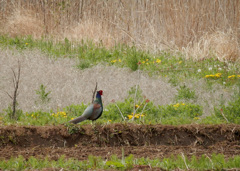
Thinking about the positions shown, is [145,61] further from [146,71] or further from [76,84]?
[76,84]

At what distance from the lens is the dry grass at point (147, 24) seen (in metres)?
9.39

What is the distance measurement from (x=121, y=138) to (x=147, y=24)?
6128mm

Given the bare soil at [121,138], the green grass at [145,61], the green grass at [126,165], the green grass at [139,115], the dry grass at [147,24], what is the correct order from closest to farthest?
the green grass at [126,165] < the bare soil at [121,138] < the green grass at [139,115] < the green grass at [145,61] < the dry grass at [147,24]

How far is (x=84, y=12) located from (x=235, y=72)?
542cm

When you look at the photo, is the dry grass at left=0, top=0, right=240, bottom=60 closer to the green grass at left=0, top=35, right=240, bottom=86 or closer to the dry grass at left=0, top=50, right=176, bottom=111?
the green grass at left=0, top=35, right=240, bottom=86

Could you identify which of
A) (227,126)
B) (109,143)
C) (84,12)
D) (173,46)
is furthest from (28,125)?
(84,12)

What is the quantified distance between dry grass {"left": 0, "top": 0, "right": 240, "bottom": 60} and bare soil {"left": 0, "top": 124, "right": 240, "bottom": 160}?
4236 mm

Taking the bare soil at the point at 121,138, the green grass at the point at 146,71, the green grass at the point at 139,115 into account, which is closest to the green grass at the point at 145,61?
the green grass at the point at 146,71

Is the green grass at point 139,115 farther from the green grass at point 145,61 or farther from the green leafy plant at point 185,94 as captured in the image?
the green grass at point 145,61

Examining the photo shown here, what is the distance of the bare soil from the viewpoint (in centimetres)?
425

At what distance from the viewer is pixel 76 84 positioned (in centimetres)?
702

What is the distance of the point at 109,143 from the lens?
449cm

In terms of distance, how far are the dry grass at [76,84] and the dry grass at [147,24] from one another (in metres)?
1.96

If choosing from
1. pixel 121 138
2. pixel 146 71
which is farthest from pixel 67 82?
pixel 121 138
